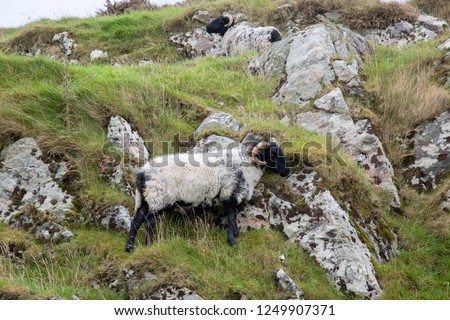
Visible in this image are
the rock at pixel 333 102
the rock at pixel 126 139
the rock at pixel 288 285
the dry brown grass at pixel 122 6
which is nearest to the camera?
the rock at pixel 288 285

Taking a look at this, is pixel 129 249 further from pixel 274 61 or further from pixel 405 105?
pixel 274 61

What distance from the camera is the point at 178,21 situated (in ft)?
70.9

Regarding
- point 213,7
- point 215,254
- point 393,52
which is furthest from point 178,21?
point 215,254

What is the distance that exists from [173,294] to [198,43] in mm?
13438

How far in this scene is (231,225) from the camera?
9961 mm

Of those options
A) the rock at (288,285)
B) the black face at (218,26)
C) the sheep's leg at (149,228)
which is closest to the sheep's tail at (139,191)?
the sheep's leg at (149,228)

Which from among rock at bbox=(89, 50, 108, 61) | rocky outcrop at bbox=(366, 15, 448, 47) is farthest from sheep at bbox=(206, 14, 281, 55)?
rock at bbox=(89, 50, 108, 61)

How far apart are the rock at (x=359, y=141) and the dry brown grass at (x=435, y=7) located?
34.1 ft

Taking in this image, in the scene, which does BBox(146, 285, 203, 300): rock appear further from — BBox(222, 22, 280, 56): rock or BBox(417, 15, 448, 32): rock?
BBox(417, 15, 448, 32): rock

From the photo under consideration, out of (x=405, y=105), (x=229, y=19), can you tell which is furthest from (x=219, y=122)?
(x=229, y=19)

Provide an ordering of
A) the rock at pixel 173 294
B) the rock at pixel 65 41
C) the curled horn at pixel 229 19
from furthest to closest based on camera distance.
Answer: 1. the rock at pixel 65 41
2. the curled horn at pixel 229 19
3. the rock at pixel 173 294

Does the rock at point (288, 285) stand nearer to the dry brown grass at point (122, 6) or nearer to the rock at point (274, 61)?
the rock at point (274, 61)

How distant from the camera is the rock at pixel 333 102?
43.7 ft
